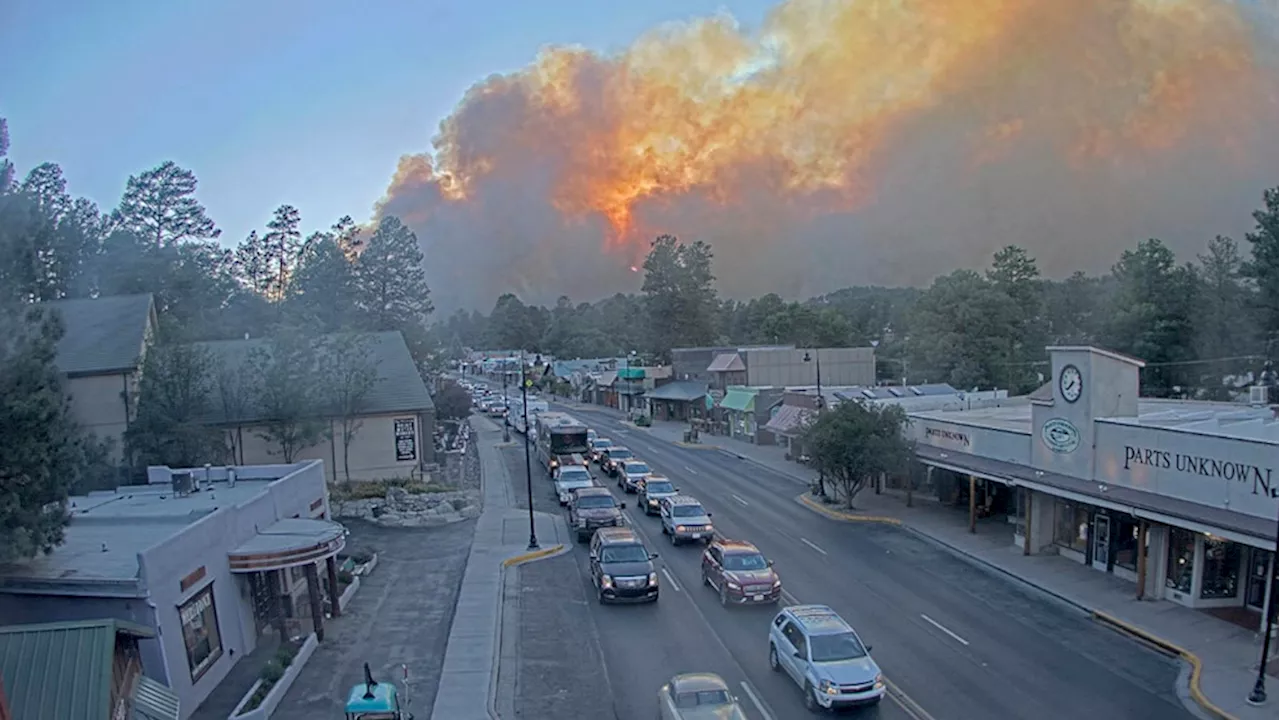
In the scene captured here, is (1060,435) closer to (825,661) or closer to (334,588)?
(825,661)

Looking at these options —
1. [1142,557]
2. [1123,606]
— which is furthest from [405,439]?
[1142,557]

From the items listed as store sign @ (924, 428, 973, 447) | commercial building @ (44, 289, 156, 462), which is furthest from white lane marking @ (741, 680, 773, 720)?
commercial building @ (44, 289, 156, 462)

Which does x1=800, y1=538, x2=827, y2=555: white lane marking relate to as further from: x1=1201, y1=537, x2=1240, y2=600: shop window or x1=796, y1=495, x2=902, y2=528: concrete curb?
x1=1201, y1=537, x2=1240, y2=600: shop window

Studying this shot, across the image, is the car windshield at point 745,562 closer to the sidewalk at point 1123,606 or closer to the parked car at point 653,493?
the sidewalk at point 1123,606

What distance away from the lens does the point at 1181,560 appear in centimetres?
2194

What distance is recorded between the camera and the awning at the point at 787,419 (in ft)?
176

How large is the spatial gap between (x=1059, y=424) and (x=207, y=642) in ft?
79.7

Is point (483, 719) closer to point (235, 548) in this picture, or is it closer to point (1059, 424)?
point (235, 548)

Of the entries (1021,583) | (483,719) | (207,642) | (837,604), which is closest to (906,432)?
(1021,583)

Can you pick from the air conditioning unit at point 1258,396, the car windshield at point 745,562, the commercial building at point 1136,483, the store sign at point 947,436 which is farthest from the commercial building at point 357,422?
the air conditioning unit at point 1258,396

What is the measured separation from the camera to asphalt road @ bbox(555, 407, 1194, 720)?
1616 centimetres

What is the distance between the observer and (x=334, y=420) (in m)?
42.2

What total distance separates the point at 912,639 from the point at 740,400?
45.6 meters

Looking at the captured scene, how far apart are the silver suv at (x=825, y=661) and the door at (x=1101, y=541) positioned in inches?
491
